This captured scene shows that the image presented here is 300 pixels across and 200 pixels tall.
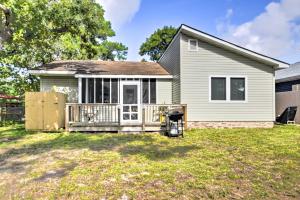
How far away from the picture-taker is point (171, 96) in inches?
575

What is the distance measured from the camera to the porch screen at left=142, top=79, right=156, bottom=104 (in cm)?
1418

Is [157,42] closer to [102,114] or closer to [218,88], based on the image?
[218,88]

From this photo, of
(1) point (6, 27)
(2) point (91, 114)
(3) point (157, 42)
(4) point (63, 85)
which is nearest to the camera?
(1) point (6, 27)

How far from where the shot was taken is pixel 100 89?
543 inches

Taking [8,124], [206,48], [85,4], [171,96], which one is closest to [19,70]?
[8,124]

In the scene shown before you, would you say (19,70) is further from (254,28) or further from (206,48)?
(254,28)

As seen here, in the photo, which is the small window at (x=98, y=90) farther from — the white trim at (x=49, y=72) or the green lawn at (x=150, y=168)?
the green lawn at (x=150, y=168)

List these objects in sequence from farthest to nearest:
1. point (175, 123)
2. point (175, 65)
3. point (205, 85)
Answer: point (175, 65) < point (205, 85) < point (175, 123)

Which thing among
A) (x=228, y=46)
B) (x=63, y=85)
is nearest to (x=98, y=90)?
(x=63, y=85)

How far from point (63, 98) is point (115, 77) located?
106 inches

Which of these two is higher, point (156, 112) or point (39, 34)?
point (39, 34)

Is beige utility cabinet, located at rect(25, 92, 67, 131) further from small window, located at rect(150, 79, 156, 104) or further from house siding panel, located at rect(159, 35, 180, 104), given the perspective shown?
house siding panel, located at rect(159, 35, 180, 104)

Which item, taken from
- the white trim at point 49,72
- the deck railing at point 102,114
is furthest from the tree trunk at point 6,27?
the white trim at point 49,72

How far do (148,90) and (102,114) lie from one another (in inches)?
110
